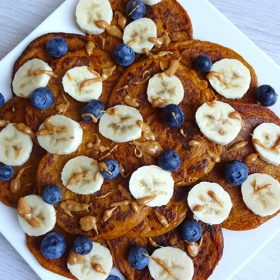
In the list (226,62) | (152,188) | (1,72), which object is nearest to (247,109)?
(226,62)

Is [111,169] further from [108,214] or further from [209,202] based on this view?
[209,202]

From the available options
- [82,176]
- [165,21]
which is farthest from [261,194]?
[165,21]

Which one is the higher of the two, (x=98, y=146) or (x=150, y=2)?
(x=150, y=2)

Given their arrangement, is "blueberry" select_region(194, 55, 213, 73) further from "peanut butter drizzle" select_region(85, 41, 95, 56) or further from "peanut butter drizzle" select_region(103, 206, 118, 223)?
"peanut butter drizzle" select_region(103, 206, 118, 223)

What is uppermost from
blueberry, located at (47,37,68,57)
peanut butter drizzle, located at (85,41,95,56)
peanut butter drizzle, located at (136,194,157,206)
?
blueberry, located at (47,37,68,57)

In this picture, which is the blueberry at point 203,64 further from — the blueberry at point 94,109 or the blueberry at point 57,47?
the blueberry at point 57,47

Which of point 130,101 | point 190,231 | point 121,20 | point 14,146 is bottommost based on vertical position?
point 190,231

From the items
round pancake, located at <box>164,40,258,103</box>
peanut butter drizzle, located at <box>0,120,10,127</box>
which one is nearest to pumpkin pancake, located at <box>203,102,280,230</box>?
round pancake, located at <box>164,40,258,103</box>
